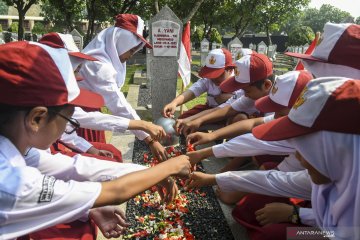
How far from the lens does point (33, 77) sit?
4.31ft

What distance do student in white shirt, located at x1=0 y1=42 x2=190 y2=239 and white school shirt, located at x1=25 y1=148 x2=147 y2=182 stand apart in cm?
41

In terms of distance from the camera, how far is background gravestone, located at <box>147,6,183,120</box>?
18.3ft

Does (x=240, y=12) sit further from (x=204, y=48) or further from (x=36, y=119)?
(x=36, y=119)

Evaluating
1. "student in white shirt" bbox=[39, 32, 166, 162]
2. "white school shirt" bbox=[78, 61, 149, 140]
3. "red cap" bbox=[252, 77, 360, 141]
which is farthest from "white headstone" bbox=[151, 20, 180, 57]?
"red cap" bbox=[252, 77, 360, 141]

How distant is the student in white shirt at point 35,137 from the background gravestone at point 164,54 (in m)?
4.20

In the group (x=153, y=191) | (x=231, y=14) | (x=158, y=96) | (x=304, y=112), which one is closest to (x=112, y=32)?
(x=153, y=191)

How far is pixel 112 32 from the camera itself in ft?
12.2

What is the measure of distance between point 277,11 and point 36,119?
30598 mm

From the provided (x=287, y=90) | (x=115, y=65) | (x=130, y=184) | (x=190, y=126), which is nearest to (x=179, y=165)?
(x=130, y=184)

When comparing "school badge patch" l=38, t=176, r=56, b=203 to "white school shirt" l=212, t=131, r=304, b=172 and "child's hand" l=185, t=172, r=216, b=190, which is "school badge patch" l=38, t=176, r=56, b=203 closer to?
"child's hand" l=185, t=172, r=216, b=190

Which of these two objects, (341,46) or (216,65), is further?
(216,65)

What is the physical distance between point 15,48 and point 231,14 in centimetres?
2870

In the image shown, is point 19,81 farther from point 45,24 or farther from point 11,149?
point 45,24

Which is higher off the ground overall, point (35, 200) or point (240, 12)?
point (240, 12)
